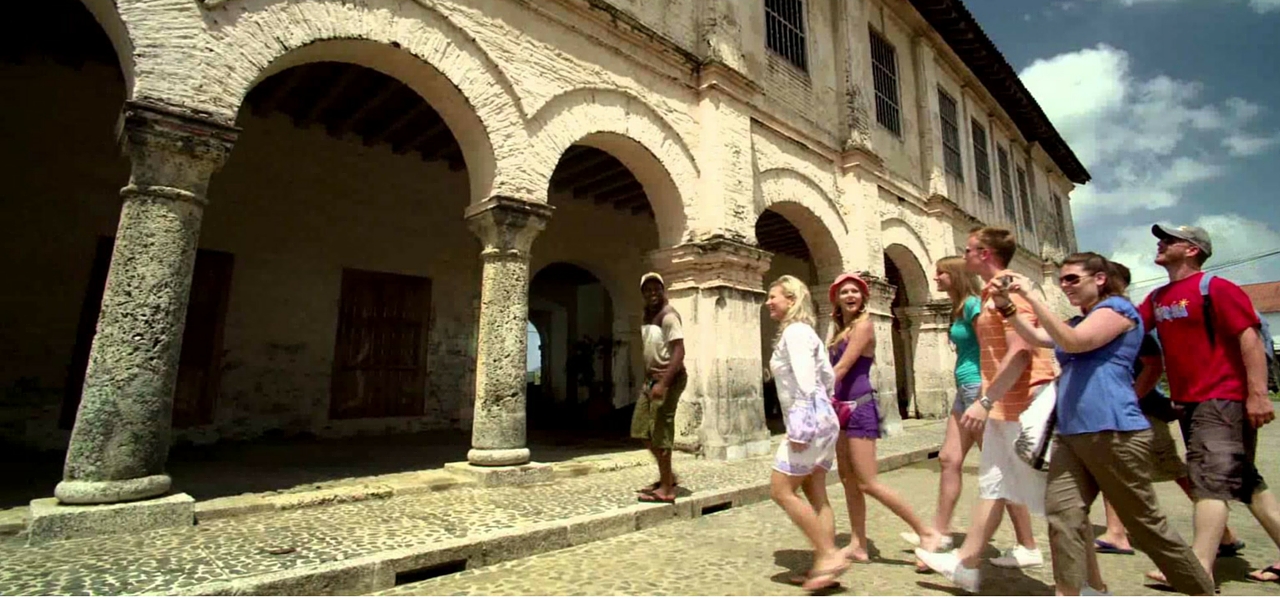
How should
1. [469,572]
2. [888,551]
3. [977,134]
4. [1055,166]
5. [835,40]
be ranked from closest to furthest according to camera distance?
[469,572] < [888,551] < [835,40] < [977,134] < [1055,166]

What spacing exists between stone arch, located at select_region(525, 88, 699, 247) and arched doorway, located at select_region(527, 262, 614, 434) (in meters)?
4.03

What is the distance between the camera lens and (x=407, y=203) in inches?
357

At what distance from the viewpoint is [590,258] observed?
11039 millimetres

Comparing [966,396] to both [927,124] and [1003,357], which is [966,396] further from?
[927,124]

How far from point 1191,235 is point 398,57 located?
5.45 m

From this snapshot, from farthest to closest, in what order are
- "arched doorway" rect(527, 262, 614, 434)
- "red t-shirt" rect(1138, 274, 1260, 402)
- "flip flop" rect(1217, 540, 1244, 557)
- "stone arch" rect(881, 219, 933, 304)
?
"stone arch" rect(881, 219, 933, 304)
"arched doorway" rect(527, 262, 614, 434)
"flip flop" rect(1217, 540, 1244, 557)
"red t-shirt" rect(1138, 274, 1260, 402)

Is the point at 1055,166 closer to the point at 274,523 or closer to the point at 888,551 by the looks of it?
the point at 888,551

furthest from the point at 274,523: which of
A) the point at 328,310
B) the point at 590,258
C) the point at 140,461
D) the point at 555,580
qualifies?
the point at 590,258

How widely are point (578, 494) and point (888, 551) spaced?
230cm

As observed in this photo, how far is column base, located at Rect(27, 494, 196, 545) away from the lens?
3234 millimetres

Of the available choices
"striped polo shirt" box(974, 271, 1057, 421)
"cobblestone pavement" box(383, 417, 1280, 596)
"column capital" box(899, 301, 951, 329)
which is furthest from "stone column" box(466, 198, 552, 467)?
"column capital" box(899, 301, 951, 329)

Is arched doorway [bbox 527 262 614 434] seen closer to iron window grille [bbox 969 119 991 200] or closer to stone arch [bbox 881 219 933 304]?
stone arch [bbox 881 219 933 304]

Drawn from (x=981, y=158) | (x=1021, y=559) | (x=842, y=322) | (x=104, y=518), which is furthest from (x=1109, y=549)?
(x=981, y=158)

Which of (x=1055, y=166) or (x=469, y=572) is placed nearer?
(x=469, y=572)
